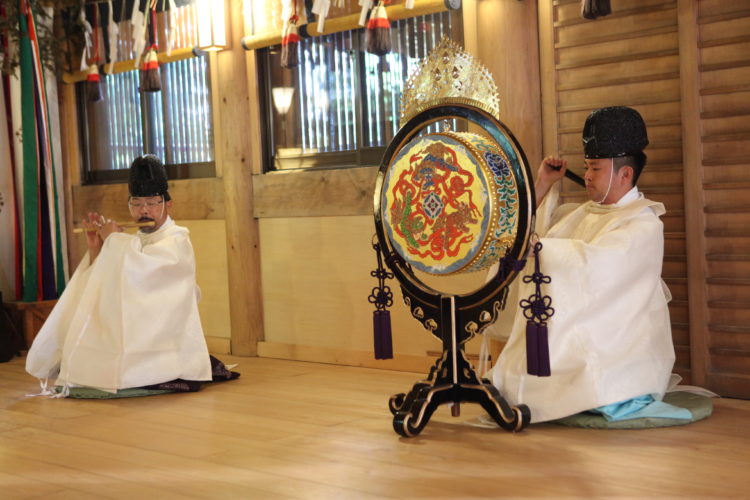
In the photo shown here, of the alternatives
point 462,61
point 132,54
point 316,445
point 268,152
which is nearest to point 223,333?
point 268,152

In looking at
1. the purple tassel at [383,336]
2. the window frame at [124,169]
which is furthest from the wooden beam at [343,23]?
the purple tassel at [383,336]

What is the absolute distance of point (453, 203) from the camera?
3.16 metres

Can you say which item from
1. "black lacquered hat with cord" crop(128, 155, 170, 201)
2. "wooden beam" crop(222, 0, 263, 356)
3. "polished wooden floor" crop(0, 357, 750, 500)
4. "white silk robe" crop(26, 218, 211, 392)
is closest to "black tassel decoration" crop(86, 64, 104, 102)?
"wooden beam" crop(222, 0, 263, 356)

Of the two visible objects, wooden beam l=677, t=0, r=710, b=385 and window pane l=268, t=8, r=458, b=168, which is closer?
wooden beam l=677, t=0, r=710, b=385

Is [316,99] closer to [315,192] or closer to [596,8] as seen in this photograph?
[315,192]

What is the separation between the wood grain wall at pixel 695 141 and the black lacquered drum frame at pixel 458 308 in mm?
905

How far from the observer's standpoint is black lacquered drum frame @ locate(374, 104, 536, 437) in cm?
311

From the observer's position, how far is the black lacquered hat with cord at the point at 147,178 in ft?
14.6

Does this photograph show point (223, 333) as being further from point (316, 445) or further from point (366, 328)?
point (316, 445)

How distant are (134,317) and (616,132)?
2.23 metres

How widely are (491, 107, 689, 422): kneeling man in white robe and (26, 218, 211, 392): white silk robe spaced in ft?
5.36

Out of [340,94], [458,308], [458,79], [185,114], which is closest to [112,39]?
[185,114]

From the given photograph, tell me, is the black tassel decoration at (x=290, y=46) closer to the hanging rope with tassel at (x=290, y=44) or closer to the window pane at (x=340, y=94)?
the hanging rope with tassel at (x=290, y=44)

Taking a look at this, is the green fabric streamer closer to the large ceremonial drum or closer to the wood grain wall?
the large ceremonial drum
